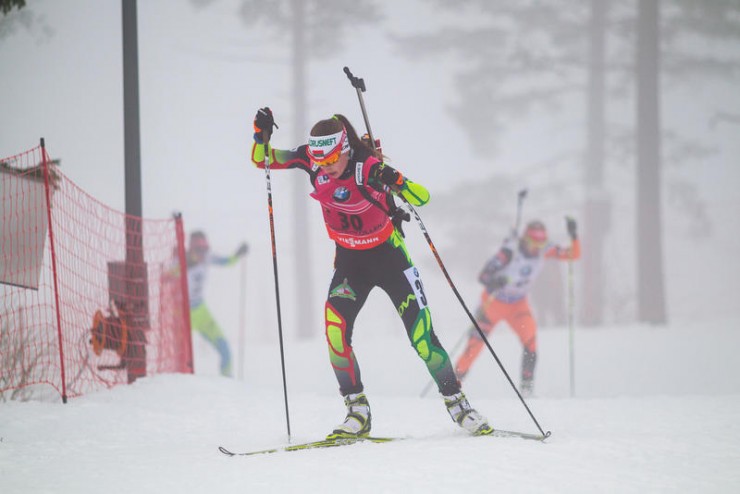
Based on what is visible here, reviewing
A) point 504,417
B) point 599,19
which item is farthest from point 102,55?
point 504,417

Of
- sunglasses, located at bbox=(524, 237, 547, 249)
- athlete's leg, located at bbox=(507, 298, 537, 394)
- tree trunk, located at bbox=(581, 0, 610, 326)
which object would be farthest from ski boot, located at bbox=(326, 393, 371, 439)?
tree trunk, located at bbox=(581, 0, 610, 326)

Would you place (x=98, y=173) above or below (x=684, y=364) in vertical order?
above

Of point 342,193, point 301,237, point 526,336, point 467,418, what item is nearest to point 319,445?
point 467,418

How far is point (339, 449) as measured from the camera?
381 centimetres

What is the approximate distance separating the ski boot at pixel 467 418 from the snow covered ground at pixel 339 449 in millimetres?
127

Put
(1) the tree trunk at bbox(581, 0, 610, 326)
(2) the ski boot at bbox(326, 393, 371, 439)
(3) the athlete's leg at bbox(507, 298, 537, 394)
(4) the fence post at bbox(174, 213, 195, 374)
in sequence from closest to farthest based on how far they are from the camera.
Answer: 1. (2) the ski boot at bbox(326, 393, 371, 439)
2. (4) the fence post at bbox(174, 213, 195, 374)
3. (3) the athlete's leg at bbox(507, 298, 537, 394)
4. (1) the tree trunk at bbox(581, 0, 610, 326)

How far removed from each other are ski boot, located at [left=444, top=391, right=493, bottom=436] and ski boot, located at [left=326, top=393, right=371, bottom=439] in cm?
53

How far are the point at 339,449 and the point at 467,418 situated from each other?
0.81 meters

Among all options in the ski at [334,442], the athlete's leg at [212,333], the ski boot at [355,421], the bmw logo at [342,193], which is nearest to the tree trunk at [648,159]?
the athlete's leg at [212,333]

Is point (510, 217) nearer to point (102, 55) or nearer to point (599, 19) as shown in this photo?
point (599, 19)

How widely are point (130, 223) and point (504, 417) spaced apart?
3.79 metres

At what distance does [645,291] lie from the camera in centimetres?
1394

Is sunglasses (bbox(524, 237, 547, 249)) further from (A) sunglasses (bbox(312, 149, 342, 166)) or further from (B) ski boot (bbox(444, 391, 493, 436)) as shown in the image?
(A) sunglasses (bbox(312, 149, 342, 166))

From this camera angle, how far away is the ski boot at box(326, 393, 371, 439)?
405 centimetres
